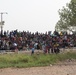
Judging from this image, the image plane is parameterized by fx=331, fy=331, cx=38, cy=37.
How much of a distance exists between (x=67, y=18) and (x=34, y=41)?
27.7 feet

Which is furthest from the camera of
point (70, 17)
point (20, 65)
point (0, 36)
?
point (70, 17)

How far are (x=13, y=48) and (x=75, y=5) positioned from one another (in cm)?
1306

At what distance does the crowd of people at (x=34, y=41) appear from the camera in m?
36.4

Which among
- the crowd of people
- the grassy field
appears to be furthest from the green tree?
the grassy field

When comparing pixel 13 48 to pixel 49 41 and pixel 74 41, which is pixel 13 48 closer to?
pixel 49 41

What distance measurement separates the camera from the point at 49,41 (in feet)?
128

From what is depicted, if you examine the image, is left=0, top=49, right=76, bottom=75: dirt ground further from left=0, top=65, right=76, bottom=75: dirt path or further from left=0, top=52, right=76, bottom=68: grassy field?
left=0, top=52, right=76, bottom=68: grassy field

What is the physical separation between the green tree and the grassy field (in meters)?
7.77

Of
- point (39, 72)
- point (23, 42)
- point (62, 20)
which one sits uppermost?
point (62, 20)

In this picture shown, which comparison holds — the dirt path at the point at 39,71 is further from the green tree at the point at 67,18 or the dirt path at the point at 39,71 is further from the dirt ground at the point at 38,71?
the green tree at the point at 67,18

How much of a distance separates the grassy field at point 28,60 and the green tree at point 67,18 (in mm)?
7774

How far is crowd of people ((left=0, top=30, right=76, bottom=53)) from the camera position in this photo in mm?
36375

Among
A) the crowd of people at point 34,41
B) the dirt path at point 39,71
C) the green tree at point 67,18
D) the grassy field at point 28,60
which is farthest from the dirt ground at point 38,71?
the green tree at point 67,18

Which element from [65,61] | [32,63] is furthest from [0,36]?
[65,61]
